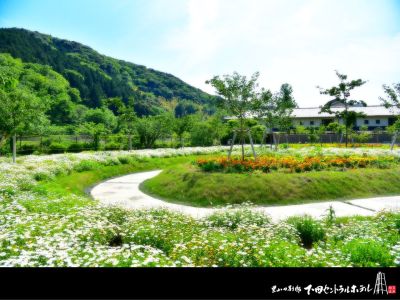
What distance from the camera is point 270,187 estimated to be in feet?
44.3

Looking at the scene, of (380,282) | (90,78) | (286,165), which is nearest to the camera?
(380,282)

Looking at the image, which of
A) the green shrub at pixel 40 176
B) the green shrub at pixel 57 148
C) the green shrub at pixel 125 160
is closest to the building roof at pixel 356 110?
the green shrub at pixel 57 148

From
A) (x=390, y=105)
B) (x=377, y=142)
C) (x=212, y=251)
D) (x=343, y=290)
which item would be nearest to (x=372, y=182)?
(x=212, y=251)

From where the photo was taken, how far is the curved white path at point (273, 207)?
1071 centimetres

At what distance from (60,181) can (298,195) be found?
39.0 feet

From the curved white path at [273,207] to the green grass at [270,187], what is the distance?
0.68 m

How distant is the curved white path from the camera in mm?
10711

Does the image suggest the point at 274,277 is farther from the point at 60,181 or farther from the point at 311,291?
the point at 60,181

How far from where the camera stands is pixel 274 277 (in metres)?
2.45

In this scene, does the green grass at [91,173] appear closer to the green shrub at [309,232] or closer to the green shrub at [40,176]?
the green shrub at [40,176]

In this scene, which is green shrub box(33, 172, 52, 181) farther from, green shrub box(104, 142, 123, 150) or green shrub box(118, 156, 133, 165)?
green shrub box(104, 142, 123, 150)

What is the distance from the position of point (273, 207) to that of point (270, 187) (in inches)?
62.2

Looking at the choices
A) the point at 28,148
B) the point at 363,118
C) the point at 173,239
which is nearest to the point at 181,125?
the point at 28,148

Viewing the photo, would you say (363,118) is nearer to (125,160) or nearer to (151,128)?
(151,128)
